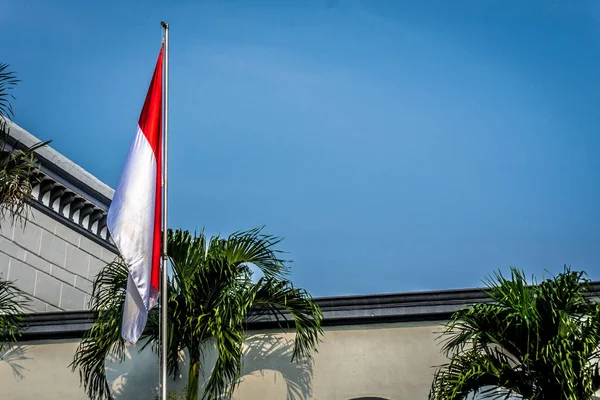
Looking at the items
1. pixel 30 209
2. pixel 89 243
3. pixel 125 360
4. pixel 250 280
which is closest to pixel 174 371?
pixel 125 360

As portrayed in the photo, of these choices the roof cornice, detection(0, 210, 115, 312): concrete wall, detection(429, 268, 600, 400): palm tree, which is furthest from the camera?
the roof cornice

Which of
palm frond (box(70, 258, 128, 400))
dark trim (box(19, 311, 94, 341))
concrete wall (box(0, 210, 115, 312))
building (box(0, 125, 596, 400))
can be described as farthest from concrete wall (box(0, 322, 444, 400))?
concrete wall (box(0, 210, 115, 312))

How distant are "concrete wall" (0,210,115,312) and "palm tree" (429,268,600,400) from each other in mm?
9722

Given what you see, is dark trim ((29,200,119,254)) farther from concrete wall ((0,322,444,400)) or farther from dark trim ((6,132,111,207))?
concrete wall ((0,322,444,400))

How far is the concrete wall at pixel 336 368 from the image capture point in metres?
14.0

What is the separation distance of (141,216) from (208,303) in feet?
7.49

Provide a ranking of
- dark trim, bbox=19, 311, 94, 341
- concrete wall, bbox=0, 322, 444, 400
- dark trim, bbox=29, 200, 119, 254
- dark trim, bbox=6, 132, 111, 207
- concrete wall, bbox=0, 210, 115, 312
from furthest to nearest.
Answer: dark trim, bbox=29, 200, 119, 254 → concrete wall, bbox=0, 210, 115, 312 → dark trim, bbox=6, 132, 111, 207 → dark trim, bbox=19, 311, 94, 341 → concrete wall, bbox=0, 322, 444, 400

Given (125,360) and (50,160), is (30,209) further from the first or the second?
(125,360)

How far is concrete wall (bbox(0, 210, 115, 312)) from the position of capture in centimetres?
1828

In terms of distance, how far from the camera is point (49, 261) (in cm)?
1941

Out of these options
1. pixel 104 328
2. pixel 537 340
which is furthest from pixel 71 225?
pixel 537 340

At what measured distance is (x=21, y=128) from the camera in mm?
18797

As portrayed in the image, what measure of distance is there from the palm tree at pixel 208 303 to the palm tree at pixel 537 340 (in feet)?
8.71

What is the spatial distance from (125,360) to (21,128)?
6.51 m
